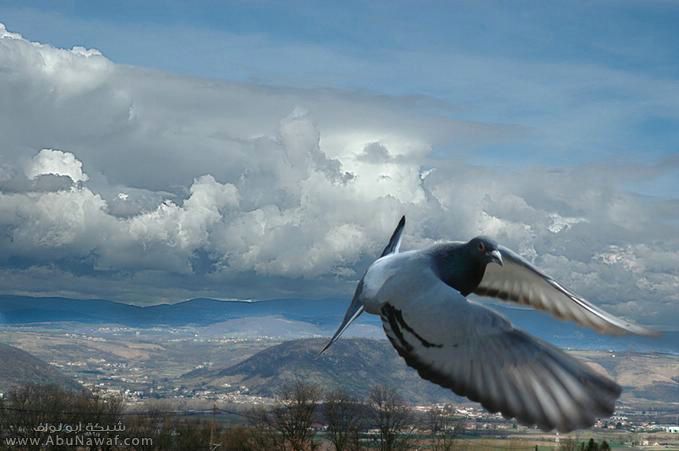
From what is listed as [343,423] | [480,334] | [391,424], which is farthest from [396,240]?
[391,424]

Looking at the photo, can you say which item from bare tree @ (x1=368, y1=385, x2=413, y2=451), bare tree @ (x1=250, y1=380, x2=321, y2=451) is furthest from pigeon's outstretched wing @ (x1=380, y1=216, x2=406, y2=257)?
bare tree @ (x1=368, y1=385, x2=413, y2=451)

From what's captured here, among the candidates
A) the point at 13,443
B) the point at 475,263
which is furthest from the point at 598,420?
the point at 13,443

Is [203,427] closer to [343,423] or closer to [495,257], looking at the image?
[343,423]

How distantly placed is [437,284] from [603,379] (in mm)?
951

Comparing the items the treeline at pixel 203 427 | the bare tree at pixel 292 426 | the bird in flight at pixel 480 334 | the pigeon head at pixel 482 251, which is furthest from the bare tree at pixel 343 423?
the pigeon head at pixel 482 251

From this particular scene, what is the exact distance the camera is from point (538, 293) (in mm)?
4996

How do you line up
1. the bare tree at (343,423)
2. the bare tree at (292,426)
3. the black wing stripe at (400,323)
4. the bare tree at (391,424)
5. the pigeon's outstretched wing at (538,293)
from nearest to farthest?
the black wing stripe at (400,323), the pigeon's outstretched wing at (538,293), the bare tree at (292,426), the bare tree at (343,423), the bare tree at (391,424)

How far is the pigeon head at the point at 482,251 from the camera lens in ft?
13.7

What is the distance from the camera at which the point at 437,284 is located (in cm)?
404

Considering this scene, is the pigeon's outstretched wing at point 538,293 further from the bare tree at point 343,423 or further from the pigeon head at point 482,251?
the bare tree at point 343,423

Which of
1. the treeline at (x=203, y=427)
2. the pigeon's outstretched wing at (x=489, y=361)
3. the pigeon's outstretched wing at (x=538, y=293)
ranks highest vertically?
the pigeon's outstretched wing at (x=538, y=293)

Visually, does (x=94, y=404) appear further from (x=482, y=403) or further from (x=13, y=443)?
(x=482, y=403)

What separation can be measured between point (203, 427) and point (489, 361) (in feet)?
395

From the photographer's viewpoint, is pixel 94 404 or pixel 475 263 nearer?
pixel 475 263
